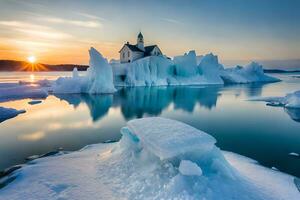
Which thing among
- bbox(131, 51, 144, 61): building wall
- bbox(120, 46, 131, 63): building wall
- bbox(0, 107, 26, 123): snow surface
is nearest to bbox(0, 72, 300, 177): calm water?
bbox(0, 107, 26, 123): snow surface

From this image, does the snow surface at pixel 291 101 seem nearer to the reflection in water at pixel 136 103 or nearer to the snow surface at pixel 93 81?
the reflection in water at pixel 136 103

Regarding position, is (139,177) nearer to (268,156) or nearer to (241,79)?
(268,156)

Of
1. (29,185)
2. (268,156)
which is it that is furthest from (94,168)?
(268,156)

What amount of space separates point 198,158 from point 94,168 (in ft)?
8.81

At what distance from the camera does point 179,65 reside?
1683 inches

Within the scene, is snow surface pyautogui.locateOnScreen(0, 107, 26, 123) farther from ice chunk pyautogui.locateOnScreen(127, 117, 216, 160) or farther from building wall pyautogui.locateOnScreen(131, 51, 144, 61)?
building wall pyautogui.locateOnScreen(131, 51, 144, 61)

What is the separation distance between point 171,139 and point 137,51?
4019 centimetres

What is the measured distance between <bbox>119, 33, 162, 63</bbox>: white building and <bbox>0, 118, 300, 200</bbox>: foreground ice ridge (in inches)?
1497

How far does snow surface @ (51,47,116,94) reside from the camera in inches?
1041

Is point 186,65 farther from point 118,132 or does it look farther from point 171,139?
point 171,139

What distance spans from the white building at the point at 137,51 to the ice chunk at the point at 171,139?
38.2m

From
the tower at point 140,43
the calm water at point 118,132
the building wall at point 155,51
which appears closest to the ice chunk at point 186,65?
the building wall at point 155,51

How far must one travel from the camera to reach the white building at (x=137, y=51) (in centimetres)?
4294

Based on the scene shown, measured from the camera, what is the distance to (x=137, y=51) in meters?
43.6
